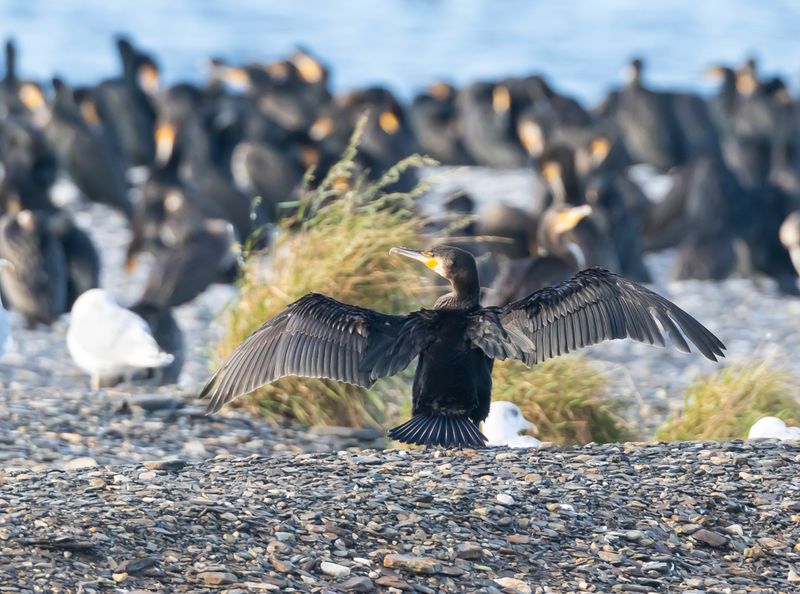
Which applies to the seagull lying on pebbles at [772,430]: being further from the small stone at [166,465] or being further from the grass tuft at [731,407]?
the small stone at [166,465]

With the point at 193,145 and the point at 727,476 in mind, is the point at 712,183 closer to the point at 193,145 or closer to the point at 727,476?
the point at 193,145

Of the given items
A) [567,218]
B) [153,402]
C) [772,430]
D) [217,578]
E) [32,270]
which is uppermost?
[567,218]

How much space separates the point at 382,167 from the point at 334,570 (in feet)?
35.8

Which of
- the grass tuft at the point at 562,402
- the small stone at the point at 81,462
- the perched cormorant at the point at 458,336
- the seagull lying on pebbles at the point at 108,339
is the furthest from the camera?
the seagull lying on pebbles at the point at 108,339

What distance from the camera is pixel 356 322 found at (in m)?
5.97

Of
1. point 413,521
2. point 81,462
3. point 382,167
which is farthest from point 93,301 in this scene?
point 382,167

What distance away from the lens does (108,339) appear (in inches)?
322

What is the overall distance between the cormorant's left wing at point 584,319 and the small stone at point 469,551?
1308 millimetres

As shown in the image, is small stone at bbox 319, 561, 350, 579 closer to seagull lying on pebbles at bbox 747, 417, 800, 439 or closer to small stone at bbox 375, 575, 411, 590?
small stone at bbox 375, 575, 411, 590

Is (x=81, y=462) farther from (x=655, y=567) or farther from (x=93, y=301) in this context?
(x=655, y=567)

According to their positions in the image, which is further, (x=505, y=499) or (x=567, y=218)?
(x=567, y=218)

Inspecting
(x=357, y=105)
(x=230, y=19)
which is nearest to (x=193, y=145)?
(x=357, y=105)

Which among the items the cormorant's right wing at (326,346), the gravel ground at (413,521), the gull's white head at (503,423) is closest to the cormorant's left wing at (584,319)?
the cormorant's right wing at (326,346)

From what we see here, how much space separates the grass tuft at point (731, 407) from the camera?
24.1ft
